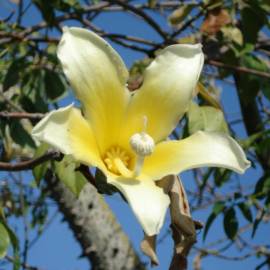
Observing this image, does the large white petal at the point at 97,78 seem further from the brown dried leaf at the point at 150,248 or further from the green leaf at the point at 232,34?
the green leaf at the point at 232,34

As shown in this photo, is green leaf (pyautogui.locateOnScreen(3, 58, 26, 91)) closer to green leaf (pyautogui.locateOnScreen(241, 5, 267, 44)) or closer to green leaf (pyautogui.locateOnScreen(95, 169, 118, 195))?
green leaf (pyautogui.locateOnScreen(241, 5, 267, 44))

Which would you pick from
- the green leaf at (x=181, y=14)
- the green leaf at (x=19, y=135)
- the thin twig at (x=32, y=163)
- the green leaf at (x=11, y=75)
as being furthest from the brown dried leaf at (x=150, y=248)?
the green leaf at (x=181, y=14)

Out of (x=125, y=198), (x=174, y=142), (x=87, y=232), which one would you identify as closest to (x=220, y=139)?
(x=174, y=142)

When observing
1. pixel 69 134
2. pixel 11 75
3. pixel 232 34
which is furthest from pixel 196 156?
pixel 232 34

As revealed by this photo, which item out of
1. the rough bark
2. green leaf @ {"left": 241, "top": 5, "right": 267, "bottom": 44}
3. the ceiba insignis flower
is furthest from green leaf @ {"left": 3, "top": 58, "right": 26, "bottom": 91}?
the ceiba insignis flower

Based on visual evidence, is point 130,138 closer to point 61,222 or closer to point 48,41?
point 48,41

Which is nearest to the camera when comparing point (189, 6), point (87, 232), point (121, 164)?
point (121, 164)
